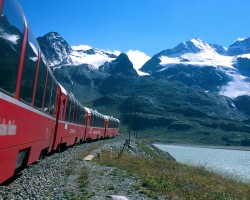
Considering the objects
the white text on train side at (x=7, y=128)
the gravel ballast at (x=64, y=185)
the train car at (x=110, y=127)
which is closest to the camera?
the white text on train side at (x=7, y=128)

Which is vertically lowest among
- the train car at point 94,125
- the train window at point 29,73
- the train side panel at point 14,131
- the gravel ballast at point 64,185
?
the gravel ballast at point 64,185

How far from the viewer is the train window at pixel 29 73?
31.7ft

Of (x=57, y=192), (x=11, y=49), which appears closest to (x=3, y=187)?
(x=57, y=192)

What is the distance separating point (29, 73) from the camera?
10.3 metres

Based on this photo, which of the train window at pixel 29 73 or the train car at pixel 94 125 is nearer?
the train window at pixel 29 73

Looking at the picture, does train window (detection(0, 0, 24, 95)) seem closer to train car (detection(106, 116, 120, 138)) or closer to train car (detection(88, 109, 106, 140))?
train car (detection(88, 109, 106, 140))

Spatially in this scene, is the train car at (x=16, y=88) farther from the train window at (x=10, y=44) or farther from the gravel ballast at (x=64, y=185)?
the gravel ballast at (x=64, y=185)

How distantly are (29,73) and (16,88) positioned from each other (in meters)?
1.53

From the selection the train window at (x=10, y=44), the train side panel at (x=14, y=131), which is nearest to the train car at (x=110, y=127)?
the train side panel at (x=14, y=131)

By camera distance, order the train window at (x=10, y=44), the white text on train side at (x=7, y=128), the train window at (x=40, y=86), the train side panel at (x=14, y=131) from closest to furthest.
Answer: the train window at (x=10, y=44)
the white text on train side at (x=7, y=128)
the train side panel at (x=14, y=131)
the train window at (x=40, y=86)

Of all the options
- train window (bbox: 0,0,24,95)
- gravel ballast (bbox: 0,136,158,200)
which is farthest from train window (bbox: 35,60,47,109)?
train window (bbox: 0,0,24,95)

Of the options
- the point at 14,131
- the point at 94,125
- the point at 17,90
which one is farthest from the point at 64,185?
the point at 94,125

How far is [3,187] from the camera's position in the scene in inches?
450

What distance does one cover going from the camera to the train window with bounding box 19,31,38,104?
31.7 ft
